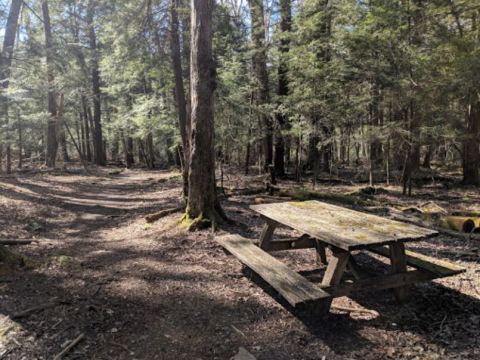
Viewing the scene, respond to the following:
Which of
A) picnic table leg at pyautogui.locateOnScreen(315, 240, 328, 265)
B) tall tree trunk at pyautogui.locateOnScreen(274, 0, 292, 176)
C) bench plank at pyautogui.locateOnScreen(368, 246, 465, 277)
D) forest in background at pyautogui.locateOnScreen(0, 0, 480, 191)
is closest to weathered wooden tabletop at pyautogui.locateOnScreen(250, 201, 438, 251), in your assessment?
bench plank at pyautogui.locateOnScreen(368, 246, 465, 277)

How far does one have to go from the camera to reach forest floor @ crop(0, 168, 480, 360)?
3053 millimetres

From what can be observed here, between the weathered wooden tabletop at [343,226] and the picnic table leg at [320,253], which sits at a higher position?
the weathered wooden tabletop at [343,226]

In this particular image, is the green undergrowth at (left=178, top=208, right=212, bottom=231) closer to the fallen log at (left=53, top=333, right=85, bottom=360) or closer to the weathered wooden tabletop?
the weathered wooden tabletop

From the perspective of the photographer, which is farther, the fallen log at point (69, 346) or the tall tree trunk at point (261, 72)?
the tall tree trunk at point (261, 72)

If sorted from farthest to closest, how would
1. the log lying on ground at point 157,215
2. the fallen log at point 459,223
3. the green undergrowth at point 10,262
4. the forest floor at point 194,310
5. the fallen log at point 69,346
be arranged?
1. the log lying on ground at point 157,215
2. the fallen log at point 459,223
3. the green undergrowth at point 10,262
4. the forest floor at point 194,310
5. the fallen log at point 69,346

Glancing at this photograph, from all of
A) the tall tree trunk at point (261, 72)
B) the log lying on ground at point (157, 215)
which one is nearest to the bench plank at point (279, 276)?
the log lying on ground at point (157, 215)

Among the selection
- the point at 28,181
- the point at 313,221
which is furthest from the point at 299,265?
the point at 28,181

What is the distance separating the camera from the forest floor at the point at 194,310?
3.05 m

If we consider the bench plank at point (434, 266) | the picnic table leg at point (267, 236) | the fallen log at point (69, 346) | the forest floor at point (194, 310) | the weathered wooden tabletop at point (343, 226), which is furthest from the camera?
the picnic table leg at point (267, 236)

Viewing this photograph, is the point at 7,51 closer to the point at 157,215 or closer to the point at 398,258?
the point at 157,215

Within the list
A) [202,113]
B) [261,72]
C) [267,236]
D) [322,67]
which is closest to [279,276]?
[267,236]

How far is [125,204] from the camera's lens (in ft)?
35.1

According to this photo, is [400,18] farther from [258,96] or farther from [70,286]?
[70,286]

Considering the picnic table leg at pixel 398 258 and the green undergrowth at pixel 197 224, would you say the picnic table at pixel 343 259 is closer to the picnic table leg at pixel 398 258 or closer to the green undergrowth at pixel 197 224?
the picnic table leg at pixel 398 258
